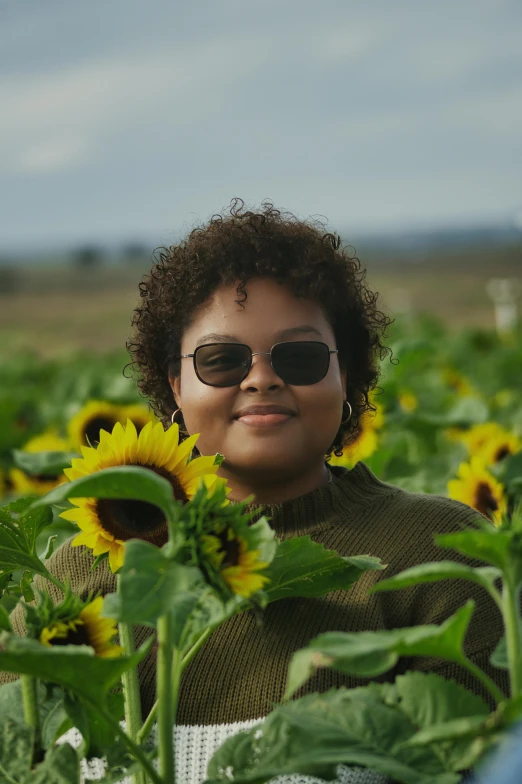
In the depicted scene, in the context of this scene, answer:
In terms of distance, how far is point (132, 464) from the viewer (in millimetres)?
1293

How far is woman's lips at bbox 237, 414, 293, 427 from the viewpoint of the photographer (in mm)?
1810

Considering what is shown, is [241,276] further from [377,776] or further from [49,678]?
[49,678]

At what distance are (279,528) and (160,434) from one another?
653 millimetres

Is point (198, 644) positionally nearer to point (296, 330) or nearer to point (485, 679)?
point (485, 679)

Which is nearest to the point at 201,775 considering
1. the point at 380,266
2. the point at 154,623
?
the point at 154,623

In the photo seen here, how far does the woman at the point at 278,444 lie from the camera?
1703 millimetres

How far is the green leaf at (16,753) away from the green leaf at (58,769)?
0.09ft

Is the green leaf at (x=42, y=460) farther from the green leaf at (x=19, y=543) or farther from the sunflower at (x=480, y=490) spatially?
the green leaf at (x=19, y=543)

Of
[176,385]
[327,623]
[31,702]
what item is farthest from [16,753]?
[176,385]

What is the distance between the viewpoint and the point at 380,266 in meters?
56.9

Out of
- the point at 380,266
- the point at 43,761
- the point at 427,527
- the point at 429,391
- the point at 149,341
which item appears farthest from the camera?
the point at 380,266

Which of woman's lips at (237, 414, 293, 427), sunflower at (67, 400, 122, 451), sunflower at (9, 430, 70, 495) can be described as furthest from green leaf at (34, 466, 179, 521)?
sunflower at (9, 430, 70, 495)

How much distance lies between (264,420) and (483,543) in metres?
0.84

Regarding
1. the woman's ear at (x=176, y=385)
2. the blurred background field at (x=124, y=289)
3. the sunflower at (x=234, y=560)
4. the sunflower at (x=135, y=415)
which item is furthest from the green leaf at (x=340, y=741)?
the blurred background field at (x=124, y=289)
